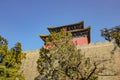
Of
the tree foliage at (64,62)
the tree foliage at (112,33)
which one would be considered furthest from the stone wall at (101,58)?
the tree foliage at (112,33)

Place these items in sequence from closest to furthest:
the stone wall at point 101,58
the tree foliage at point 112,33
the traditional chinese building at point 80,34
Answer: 1. the tree foliage at point 112,33
2. the stone wall at point 101,58
3. the traditional chinese building at point 80,34

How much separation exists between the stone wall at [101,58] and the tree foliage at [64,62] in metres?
4.19

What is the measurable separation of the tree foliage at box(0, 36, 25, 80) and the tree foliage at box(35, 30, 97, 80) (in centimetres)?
273

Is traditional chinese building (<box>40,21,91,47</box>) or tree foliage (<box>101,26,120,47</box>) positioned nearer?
tree foliage (<box>101,26,120,47</box>)

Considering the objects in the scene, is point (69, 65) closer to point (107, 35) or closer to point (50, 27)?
point (107, 35)

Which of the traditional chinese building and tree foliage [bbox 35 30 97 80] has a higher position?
the traditional chinese building

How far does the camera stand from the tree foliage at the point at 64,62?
15.3m

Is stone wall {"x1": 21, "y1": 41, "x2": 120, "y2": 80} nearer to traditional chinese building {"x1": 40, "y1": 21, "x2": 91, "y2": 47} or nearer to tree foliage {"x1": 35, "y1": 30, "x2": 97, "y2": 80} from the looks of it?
traditional chinese building {"x1": 40, "y1": 21, "x2": 91, "y2": 47}

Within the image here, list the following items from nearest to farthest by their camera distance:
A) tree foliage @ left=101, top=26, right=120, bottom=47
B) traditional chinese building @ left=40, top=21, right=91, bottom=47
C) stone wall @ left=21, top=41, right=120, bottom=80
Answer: tree foliage @ left=101, top=26, right=120, bottom=47
stone wall @ left=21, top=41, right=120, bottom=80
traditional chinese building @ left=40, top=21, right=91, bottom=47

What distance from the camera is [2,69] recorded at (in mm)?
13469

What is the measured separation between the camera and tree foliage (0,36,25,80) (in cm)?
1349

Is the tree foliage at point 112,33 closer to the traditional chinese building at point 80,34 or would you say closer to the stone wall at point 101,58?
the stone wall at point 101,58

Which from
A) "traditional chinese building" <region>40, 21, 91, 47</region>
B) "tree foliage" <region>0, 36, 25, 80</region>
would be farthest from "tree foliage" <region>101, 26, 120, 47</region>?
"traditional chinese building" <region>40, 21, 91, 47</region>

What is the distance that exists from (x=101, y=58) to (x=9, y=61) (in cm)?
1158
